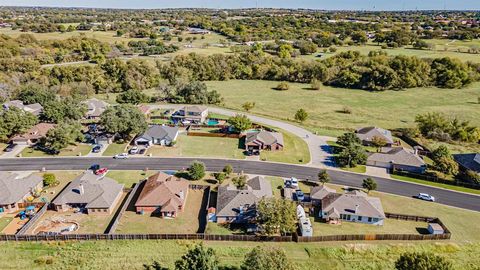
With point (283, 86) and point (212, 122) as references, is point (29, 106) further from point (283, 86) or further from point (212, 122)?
point (283, 86)

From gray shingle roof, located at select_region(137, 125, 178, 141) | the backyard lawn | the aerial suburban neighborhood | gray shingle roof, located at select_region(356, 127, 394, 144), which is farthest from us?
the backyard lawn

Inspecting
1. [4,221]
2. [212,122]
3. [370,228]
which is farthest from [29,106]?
[370,228]

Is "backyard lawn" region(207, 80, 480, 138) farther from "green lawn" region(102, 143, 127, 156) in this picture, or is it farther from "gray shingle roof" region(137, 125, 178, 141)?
"green lawn" region(102, 143, 127, 156)

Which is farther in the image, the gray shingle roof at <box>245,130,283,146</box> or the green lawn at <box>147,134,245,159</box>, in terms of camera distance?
the gray shingle roof at <box>245,130,283,146</box>

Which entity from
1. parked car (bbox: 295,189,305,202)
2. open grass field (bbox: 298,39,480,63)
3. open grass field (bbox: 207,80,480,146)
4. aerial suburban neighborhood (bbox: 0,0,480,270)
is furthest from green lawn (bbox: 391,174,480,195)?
open grass field (bbox: 298,39,480,63)

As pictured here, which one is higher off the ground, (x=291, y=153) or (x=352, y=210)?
(x=352, y=210)

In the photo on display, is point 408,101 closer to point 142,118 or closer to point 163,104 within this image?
point 163,104
